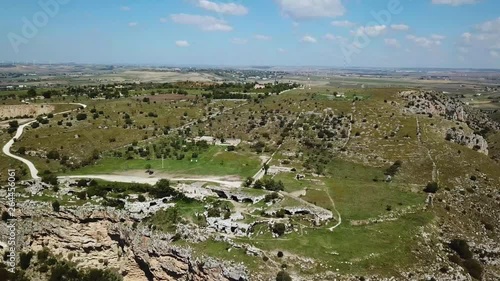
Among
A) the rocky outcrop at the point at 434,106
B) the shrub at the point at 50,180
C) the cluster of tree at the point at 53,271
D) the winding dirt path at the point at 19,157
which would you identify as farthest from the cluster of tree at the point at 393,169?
the winding dirt path at the point at 19,157

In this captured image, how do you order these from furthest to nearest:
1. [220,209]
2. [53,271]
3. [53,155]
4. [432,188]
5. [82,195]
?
[53,155] → [432,188] → [82,195] → [220,209] → [53,271]

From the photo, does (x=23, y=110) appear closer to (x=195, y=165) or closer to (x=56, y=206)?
(x=195, y=165)

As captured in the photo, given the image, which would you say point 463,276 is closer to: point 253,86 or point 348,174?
point 348,174

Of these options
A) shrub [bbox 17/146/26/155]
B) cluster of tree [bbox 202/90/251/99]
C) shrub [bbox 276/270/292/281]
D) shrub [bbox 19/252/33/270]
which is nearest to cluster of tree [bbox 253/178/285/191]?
shrub [bbox 276/270/292/281]

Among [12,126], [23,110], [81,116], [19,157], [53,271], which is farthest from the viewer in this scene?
[23,110]

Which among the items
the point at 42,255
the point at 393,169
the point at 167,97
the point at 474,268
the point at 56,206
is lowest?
the point at 42,255

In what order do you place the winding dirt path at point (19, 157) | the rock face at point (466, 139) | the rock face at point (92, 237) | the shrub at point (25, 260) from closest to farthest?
the shrub at point (25, 260), the rock face at point (92, 237), the winding dirt path at point (19, 157), the rock face at point (466, 139)

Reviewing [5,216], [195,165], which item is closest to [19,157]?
[5,216]

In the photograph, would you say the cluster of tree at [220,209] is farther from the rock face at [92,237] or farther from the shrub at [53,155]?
the shrub at [53,155]
